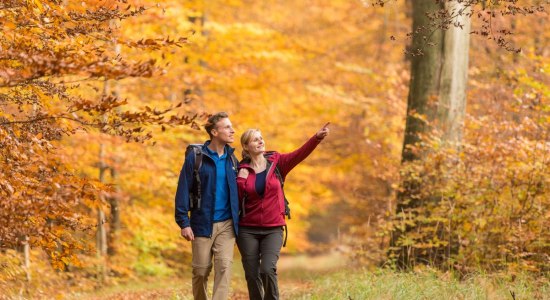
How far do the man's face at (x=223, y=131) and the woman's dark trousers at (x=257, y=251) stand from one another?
30.7 inches

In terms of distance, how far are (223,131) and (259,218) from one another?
A: 808mm

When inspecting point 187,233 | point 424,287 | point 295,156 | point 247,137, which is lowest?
point 424,287

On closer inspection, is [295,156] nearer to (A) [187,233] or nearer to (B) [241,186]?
(B) [241,186]

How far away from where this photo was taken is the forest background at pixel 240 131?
4965 mm

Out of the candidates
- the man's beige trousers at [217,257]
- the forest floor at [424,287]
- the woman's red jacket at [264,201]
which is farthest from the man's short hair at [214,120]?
the forest floor at [424,287]

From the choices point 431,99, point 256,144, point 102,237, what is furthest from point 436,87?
point 102,237

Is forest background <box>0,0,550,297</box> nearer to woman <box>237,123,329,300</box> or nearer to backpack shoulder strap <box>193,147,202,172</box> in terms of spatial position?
backpack shoulder strap <box>193,147,202,172</box>

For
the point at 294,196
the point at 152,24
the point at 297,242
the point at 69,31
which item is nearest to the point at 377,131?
the point at 294,196

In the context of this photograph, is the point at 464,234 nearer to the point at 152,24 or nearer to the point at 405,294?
the point at 405,294

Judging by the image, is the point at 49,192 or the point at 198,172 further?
the point at 198,172

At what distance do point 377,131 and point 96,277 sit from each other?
7933 millimetres

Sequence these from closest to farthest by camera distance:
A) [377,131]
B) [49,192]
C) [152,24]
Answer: [49,192] < [152,24] < [377,131]

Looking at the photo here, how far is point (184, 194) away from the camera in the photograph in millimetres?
6141

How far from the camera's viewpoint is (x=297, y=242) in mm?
22016
